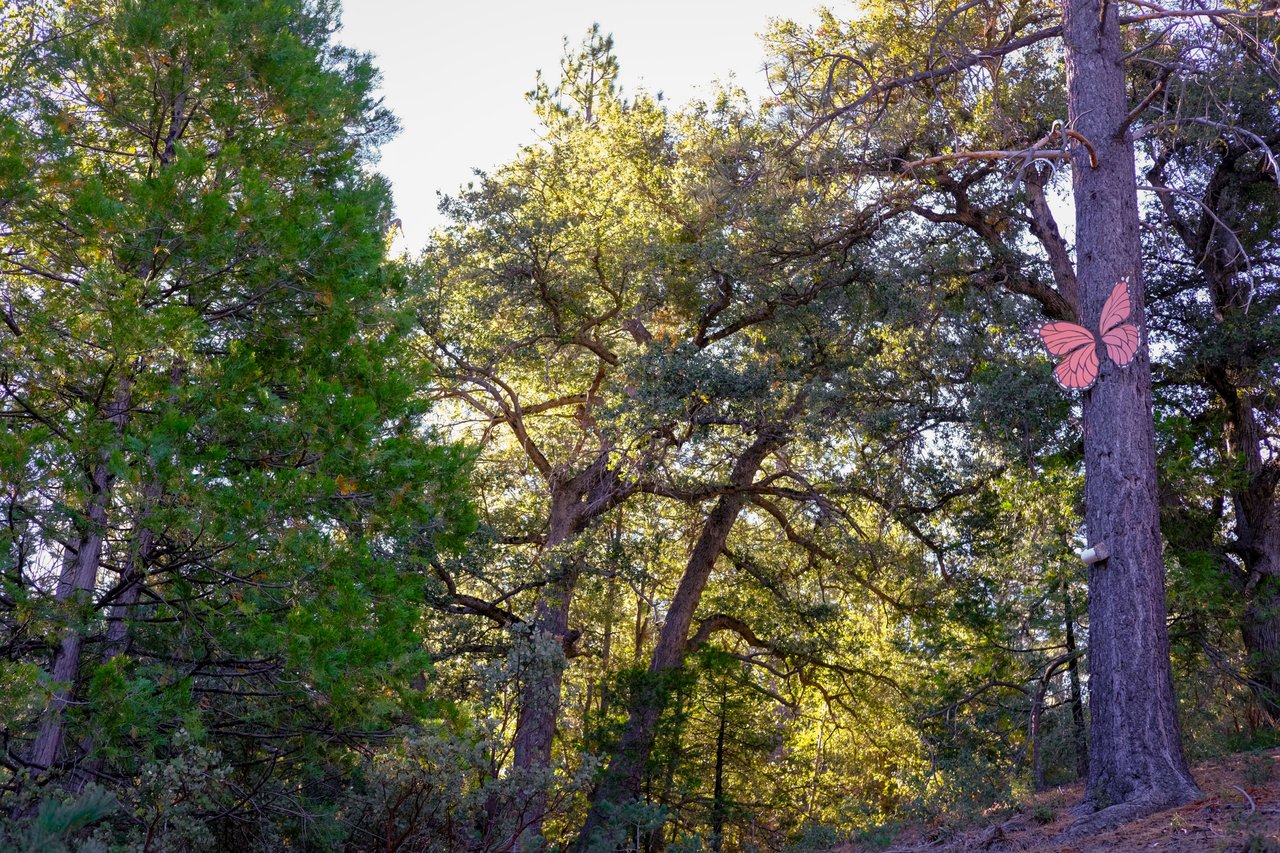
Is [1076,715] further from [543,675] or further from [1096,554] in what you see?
[543,675]

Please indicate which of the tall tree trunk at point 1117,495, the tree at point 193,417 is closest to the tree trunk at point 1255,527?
the tall tree trunk at point 1117,495

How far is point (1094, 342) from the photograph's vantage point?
7.57 metres

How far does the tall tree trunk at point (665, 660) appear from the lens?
39.4 feet

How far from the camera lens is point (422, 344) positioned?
12.7 meters

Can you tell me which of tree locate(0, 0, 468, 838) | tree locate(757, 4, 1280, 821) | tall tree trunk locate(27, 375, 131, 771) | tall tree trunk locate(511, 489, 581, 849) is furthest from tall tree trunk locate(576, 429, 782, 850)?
tall tree trunk locate(27, 375, 131, 771)

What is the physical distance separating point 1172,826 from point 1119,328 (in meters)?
3.53

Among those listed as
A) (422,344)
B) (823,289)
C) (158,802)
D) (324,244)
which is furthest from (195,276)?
(823,289)

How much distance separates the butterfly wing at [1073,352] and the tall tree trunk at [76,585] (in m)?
6.48

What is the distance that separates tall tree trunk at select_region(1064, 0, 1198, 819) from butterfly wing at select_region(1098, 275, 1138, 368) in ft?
0.29

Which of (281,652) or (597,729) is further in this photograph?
(597,729)

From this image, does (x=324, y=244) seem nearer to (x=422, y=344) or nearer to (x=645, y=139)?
(x=422, y=344)

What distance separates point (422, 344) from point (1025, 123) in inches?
293

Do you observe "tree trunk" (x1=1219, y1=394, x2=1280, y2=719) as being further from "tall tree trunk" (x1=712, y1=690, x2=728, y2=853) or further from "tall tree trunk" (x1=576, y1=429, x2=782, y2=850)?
"tall tree trunk" (x1=712, y1=690, x2=728, y2=853)

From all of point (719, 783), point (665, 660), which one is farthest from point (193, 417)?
point (719, 783)
